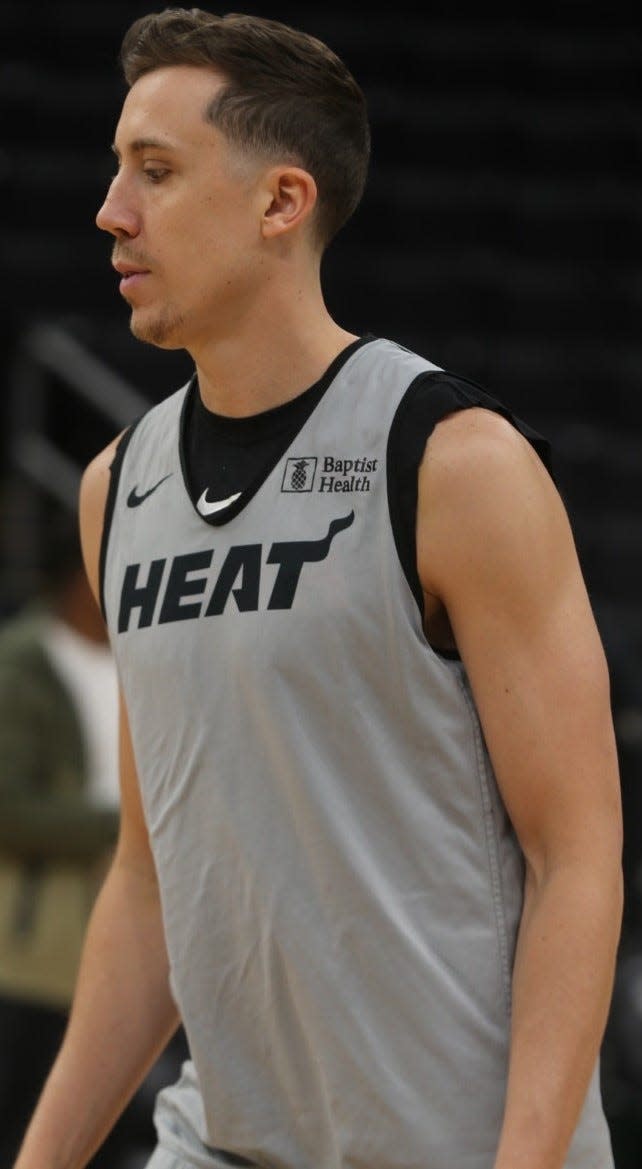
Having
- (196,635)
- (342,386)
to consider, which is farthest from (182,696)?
(342,386)

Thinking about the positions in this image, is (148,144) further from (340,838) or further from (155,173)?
(340,838)

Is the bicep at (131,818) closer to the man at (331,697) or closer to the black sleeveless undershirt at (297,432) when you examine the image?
the man at (331,697)

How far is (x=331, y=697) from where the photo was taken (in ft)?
6.78

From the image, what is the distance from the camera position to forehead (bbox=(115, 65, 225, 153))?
86.8 inches

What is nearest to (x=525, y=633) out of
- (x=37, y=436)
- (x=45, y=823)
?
(x=45, y=823)


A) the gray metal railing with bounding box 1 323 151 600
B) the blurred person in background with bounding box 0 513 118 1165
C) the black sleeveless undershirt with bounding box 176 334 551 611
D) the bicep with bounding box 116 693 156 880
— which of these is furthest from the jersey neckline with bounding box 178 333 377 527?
the gray metal railing with bounding box 1 323 151 600

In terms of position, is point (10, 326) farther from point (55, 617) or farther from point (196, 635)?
point (196, 635)

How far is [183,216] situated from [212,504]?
33 centimetres

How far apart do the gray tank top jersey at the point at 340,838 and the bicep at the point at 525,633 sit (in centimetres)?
6

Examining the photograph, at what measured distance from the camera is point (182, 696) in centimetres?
217

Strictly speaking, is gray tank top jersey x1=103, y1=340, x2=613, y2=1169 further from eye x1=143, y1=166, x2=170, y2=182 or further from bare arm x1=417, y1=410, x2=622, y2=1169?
eye x1=143, y1=166, x2=170, y2=182

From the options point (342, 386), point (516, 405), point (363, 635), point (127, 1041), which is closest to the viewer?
point (363, 635)

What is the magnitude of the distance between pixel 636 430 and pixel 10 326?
3.17 metres

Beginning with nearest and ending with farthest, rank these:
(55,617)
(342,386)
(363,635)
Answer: (363,635)
(342,386)
(55,617)
